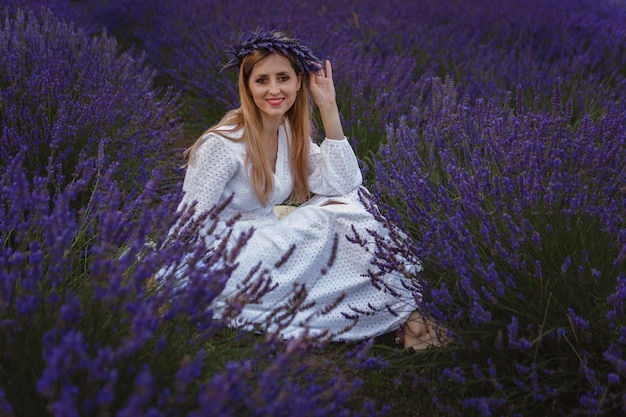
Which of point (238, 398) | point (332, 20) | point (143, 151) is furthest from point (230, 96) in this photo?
point (238, 398)

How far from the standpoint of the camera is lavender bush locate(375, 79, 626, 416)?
65.7 inches

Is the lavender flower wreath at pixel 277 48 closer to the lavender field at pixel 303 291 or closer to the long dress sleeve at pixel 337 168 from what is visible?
Answer: the long dress sleeve at pixel 337 168

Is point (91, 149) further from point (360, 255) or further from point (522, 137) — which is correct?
point (522, 137)

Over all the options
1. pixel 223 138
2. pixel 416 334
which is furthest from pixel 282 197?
pixel 416 334

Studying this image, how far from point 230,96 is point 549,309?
2.76 meters

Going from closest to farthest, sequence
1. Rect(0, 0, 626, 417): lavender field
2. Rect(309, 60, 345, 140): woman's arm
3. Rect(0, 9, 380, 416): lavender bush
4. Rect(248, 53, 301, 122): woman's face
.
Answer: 1. Rect(0, 9, 380, 416): lavender bush
2. Rect(0, 0, 626, 417): lavender field
3. Rect(248, 53, 301, 122): woman's face
4. Rect(309, 60, 345, 140): woman's arm

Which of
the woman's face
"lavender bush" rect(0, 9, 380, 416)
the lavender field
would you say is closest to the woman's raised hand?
the woman's face

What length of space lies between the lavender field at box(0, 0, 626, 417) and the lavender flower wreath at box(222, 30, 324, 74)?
17.9 inches

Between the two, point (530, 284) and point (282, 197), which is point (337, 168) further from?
point (530, 284)

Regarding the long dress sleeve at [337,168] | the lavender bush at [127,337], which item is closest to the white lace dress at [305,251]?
the long dress sleeve at [337,168]

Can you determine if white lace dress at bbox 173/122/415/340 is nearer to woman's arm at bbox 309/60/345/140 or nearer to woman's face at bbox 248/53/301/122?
woman's face at bbox 248/53/301/122

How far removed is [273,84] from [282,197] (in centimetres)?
45

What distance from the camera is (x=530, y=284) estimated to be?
5.92 feet

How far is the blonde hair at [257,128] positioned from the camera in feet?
7.92
